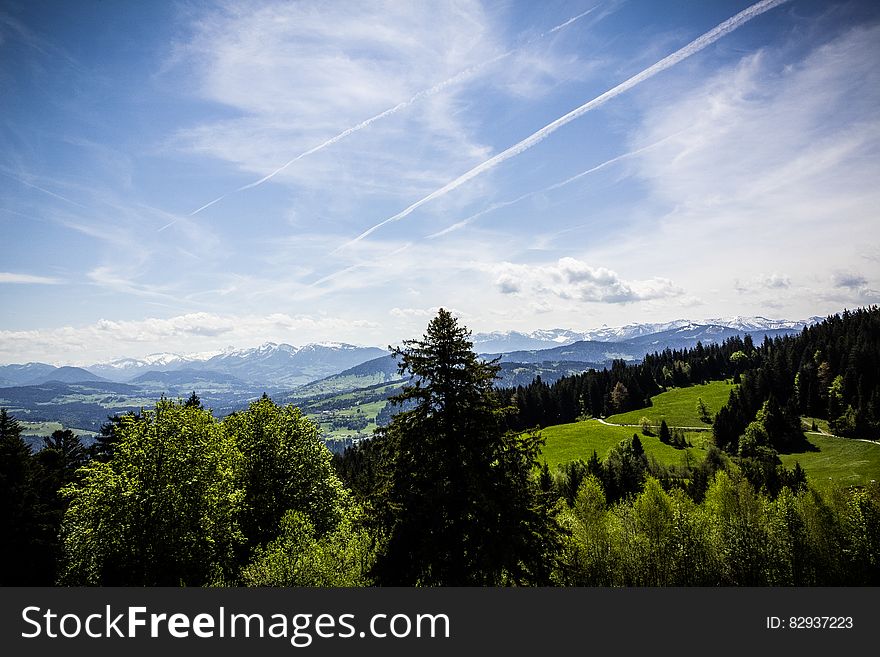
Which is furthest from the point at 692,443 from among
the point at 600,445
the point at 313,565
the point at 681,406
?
the point at 313,565

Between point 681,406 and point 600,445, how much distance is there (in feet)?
176

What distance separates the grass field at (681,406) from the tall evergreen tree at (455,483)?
440 feet

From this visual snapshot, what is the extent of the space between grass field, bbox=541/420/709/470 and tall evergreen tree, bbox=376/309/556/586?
80.4m

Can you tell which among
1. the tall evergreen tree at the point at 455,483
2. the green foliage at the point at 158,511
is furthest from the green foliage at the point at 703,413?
the tall evergreen tree at the point at 455,483

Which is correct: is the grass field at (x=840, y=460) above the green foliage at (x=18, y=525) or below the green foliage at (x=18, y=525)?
below

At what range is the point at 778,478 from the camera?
7756 cm

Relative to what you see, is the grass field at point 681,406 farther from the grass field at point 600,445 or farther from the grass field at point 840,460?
the grass field at point 840,460

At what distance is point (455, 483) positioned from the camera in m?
16.3

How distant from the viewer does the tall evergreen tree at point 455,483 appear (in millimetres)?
15844

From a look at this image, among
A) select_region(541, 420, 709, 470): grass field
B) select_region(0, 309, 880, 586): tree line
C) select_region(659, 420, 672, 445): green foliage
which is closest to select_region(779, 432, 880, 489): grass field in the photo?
select_region(541, 420, 709, 470): grass field

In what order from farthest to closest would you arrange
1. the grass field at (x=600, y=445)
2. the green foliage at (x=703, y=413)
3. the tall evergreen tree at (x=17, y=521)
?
1. the green foliage at (x=703, y=413)
2. the grass field at (x=600, y=445)
3. the tall evergreen tree at (x=17, y=521)

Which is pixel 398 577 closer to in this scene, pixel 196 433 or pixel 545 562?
pixel 545 562

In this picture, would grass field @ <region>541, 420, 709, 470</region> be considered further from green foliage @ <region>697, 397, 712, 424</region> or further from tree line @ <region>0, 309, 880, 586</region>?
tree line @ <region>0, 309, 880, 586</region>
